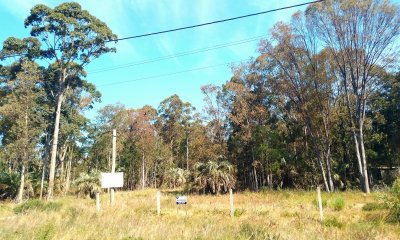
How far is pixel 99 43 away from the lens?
27.4m

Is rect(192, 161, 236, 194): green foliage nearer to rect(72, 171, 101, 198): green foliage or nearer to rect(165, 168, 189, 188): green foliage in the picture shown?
rect(165, 168, 189, 188): green foliage

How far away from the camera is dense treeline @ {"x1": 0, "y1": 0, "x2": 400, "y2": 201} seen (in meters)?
23.9

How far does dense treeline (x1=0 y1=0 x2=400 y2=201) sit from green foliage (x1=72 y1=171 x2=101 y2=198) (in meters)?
0.30

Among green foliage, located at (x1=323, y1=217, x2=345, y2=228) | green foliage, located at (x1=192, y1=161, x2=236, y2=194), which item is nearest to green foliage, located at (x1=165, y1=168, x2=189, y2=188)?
green foliage, located at (x1=192, y1=161, x2=236, y2=194)

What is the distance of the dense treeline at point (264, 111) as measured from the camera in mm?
23891

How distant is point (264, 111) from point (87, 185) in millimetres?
16168

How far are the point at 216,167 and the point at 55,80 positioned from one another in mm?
16158

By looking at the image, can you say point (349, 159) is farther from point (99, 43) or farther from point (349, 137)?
point (99, 43)

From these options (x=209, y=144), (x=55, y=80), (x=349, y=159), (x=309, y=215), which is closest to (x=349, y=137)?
(x=349, y=159)

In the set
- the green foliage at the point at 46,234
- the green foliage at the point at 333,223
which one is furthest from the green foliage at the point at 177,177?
the green foliage at the point at 46,234

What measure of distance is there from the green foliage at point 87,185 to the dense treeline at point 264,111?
30cm

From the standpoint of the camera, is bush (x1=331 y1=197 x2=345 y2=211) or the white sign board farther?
the white sign board

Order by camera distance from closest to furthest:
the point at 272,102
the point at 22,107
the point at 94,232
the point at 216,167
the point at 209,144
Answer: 1. the point at 94,232
2. the point at 22,107
3. the point at 216,167
4. the point at 272,102
5. the point at 209,144

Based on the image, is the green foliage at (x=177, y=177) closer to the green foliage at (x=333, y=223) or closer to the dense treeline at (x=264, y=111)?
the dense treeline at (x=264, y=111)
